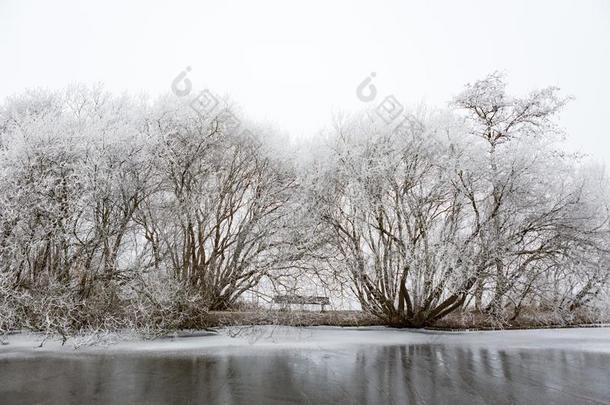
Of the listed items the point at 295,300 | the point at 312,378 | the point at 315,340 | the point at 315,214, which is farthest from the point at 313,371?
the point at 315,214

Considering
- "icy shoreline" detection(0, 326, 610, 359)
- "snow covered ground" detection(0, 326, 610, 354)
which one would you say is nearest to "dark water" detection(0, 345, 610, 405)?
"icy shoreline" detection(0, 326, 610, 359)

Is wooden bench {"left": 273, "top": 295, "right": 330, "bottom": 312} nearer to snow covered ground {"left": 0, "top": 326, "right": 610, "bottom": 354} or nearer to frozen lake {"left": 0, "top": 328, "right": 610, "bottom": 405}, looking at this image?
snow covered ground {"left": 0, "top": 326, "right": 610, "bottom": 354}

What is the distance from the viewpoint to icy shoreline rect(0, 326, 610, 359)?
1202 centimetres

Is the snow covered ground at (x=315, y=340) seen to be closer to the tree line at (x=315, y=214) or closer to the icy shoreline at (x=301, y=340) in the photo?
the icy shoreline at (x=301, y=340)

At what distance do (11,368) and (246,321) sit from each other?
7.59 meters

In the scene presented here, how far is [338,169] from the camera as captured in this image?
1708cm

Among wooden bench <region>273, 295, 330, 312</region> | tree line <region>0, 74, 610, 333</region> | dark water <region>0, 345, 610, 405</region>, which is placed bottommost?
dark water <region>0, 345, 610, 405</region>

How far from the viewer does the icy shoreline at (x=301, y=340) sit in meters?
12.0

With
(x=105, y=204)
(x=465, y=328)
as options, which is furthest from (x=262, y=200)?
(x=465, y=328)

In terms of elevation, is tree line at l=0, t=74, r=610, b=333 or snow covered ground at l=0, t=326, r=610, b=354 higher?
tree line at l=0, t=74, r=610, b=333

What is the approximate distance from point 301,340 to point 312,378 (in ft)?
18.9

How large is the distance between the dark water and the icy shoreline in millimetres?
1061

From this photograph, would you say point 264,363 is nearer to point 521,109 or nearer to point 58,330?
point 58,330

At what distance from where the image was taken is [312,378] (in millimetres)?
8211
